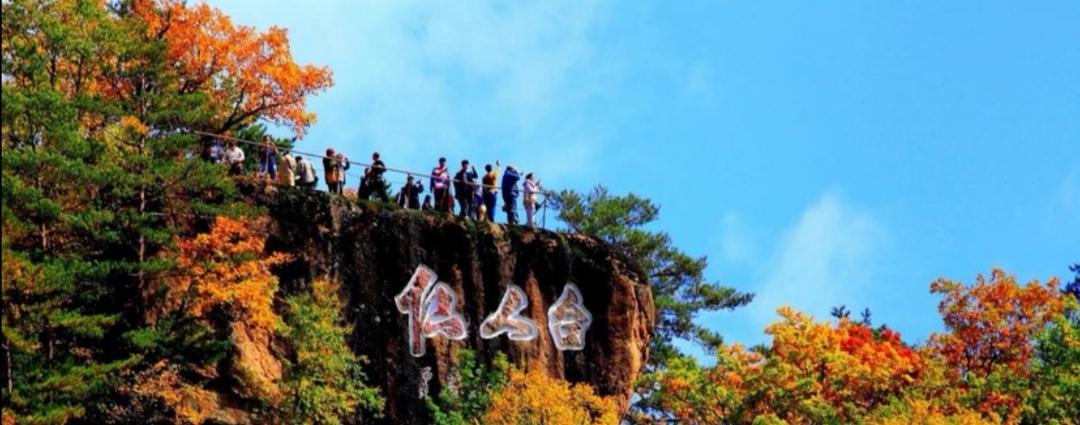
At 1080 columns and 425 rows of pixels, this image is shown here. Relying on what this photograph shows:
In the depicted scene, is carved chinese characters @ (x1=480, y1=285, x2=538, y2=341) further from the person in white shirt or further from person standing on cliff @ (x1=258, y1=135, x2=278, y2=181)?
the person in white shirt

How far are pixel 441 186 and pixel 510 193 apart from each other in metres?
1.51

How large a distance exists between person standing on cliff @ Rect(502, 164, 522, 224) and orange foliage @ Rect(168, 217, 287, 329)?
6.27 m

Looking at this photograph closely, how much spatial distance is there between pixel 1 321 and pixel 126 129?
5.51 m

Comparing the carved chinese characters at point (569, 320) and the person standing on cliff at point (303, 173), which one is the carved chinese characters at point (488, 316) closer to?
the carved chinese characters at point (569, 320)

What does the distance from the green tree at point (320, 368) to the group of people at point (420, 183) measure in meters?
2.66

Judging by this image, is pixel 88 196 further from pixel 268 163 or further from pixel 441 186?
pixel 441 186

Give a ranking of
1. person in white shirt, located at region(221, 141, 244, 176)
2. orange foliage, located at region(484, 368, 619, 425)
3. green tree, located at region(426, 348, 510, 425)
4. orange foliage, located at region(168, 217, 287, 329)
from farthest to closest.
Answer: green tree, located at region(426, 348, 510, 425)
person in white shirt, located at region(221, 141, 244, 176)
orange foliage, located at region(484, 368, 619, 425)
orange foliage, located at region(168, 217, 287, 329)

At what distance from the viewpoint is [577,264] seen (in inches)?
1389

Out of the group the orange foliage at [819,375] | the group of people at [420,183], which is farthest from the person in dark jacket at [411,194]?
the orange foliage at [819,375]

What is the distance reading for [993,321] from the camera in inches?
1533

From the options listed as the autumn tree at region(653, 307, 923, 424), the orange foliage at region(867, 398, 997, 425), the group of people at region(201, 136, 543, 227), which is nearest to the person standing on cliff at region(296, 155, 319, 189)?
the group of people at region(201, 136, 543, 227)

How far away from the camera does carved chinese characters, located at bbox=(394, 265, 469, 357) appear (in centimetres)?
3284

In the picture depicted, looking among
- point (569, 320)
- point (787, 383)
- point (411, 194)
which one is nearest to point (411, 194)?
point (411, 194)

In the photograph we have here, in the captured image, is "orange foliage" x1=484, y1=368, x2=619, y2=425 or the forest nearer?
the forest
